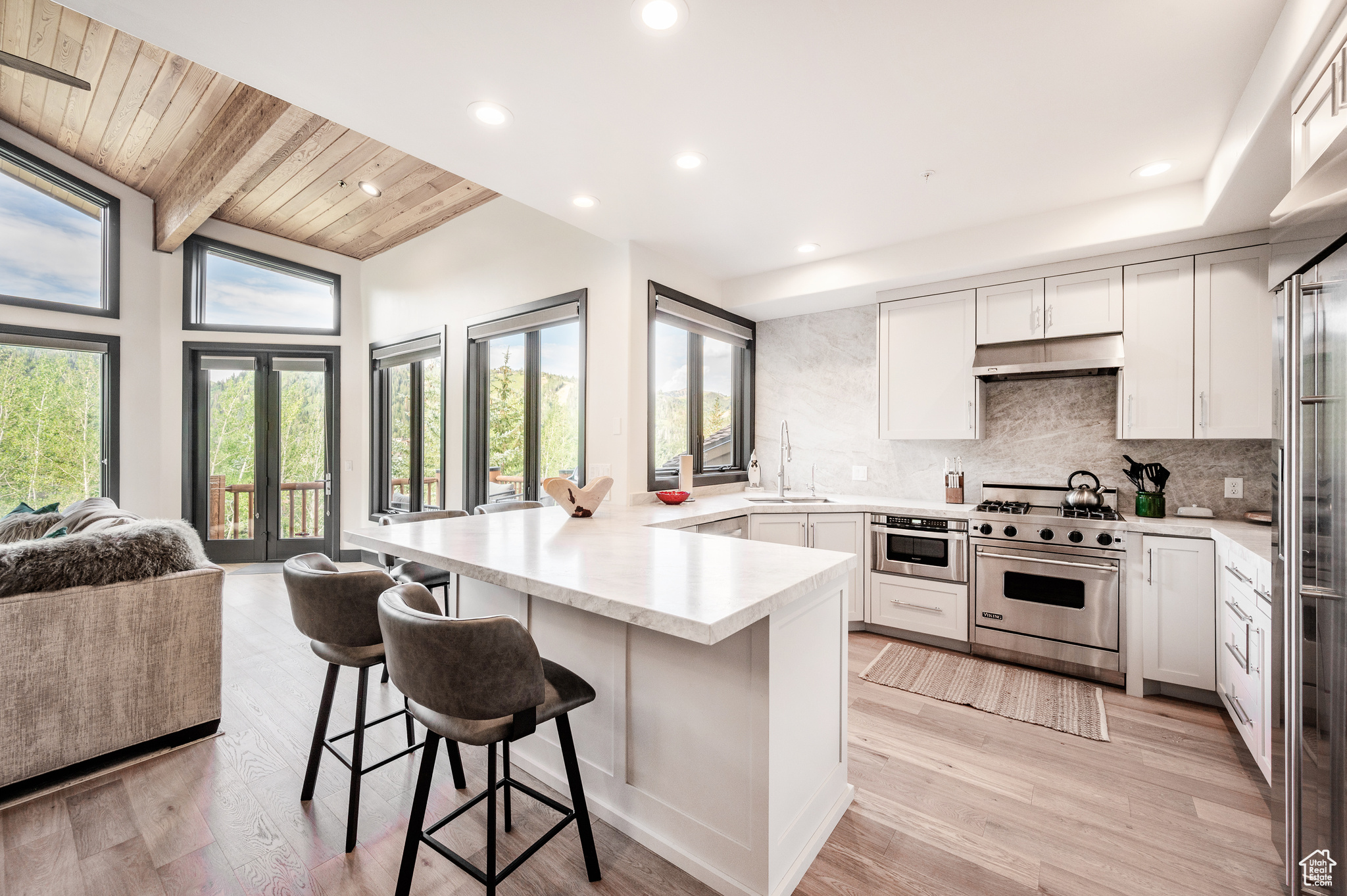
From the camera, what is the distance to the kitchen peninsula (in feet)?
4.60

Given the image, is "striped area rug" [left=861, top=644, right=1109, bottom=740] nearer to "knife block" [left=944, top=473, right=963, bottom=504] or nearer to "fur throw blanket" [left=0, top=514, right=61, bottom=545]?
"knife block" [left=944, top=473, right=963, bottom=504]

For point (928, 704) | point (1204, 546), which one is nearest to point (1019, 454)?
point (1204, 546)

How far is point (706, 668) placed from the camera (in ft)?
4.99

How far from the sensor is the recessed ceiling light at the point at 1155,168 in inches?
97.7

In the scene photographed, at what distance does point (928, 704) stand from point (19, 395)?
21.0 ft

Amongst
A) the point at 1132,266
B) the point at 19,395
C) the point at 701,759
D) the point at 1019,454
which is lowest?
the point at 701,759

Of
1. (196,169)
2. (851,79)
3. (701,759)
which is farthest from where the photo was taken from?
(196,169)

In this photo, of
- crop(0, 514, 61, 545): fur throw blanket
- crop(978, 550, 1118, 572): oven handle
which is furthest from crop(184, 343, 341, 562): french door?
crop(978, 550, 1118, 572): oven handle

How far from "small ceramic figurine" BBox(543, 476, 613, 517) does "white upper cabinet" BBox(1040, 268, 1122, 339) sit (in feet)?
9.14

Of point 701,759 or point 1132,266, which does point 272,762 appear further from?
point 1132,266

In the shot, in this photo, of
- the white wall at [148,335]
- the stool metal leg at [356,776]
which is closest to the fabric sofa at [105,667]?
the stool metal leg at [356,776]
